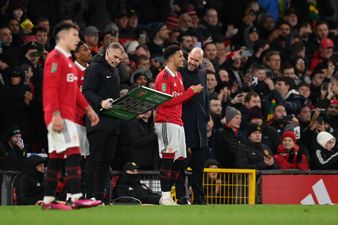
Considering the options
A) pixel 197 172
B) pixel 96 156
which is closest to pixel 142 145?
pixel 197 172

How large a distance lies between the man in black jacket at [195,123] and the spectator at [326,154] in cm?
413

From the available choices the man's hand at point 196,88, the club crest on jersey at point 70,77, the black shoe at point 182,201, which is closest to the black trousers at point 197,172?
the black shoe at point 182,201

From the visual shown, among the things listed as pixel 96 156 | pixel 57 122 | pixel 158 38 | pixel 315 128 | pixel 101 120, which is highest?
pixel 158 38

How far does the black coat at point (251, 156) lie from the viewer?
62.8 ft

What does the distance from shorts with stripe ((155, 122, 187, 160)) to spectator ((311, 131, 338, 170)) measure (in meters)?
4.87

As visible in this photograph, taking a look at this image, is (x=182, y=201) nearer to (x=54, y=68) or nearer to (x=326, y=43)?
(x=54, y=68)

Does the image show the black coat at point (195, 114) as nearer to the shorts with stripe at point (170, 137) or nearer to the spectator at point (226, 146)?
the shorts with stripe at point (170, 137)

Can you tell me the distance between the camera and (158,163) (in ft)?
61.7

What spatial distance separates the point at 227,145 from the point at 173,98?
3619mm

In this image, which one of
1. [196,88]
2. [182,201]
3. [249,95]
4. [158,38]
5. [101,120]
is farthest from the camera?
[158,38]

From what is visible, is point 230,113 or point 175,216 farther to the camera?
point 230,113

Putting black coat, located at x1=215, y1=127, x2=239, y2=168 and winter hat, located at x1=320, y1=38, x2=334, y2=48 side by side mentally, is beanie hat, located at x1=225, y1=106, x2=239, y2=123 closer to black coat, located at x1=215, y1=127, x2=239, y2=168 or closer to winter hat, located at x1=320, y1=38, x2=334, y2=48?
black coat, located at x1=215, y1=127, x2=239, y2=168

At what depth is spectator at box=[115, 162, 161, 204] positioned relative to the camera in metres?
17.8

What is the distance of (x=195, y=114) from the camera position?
16.6m
